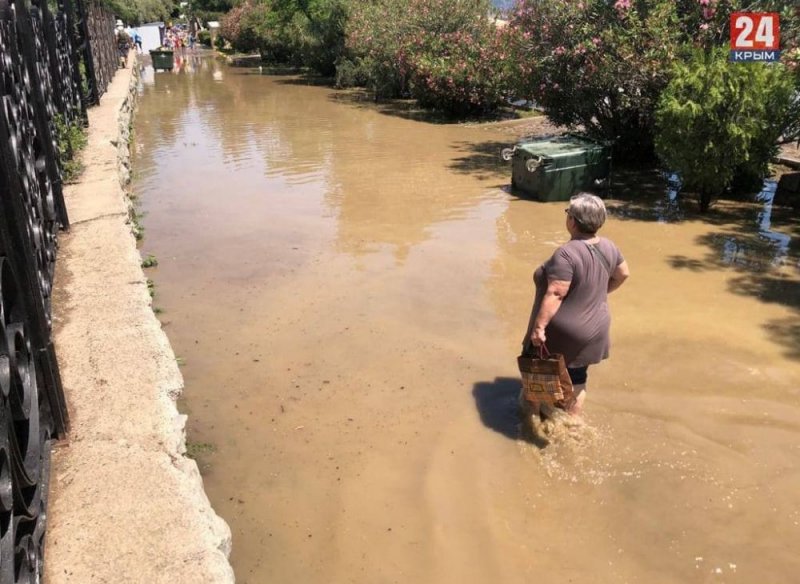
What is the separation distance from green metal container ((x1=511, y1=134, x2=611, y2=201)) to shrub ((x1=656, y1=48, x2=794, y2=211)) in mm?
1001

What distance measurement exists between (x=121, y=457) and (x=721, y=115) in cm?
783

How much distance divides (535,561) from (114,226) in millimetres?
4568

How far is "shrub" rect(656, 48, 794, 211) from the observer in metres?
8.23

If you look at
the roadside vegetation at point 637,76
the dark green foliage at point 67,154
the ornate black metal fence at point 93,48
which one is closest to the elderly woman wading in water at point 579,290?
the roadside vegetation at point 637,76

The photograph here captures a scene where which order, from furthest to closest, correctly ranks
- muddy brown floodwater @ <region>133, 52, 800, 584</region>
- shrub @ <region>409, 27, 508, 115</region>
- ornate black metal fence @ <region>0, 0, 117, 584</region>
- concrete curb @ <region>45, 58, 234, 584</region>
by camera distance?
shrub @ <region>409, 27, 508, 115</region> → muddy brown floodwater @ <region>133, 52, 800, 584</region> → concrete curb @ <region>45, 58, 234, 584</region> → ornate black metal fence @ <region>0, 0, 117, 584</region>

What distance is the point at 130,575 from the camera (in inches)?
94.2

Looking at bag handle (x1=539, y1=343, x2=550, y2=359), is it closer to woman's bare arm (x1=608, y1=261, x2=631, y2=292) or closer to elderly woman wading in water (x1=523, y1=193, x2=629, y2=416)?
elderly woman wading in water (x1=523, y1=193, x2=629, y2=416)

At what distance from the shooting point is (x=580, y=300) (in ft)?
12.9

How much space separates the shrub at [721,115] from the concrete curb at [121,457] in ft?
21.8

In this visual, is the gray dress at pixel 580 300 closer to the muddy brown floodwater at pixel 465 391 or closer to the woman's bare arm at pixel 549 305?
the woman's bare arm at pixel 549 305

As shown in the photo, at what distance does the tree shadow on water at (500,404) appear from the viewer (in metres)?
4.47

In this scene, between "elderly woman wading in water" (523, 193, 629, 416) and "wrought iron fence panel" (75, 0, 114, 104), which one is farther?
"wrought iron fence panel" (75, 0, 114, 104)

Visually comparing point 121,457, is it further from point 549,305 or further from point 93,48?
point 93,48

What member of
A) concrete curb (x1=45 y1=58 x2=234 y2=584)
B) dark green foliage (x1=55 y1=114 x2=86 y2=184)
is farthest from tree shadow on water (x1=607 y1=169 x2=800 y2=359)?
dark green foliage (x1=55 y1=114 x2=86 y2=184)
